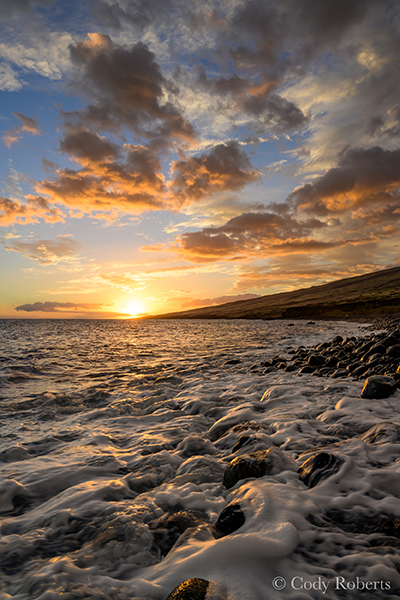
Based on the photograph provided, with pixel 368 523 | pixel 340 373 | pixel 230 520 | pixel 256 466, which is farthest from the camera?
pixel 340 373

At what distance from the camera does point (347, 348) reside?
1475 centimetres

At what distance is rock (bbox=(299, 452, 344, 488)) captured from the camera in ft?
12.2

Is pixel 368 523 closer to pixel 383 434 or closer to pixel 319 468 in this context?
pixel 319 468

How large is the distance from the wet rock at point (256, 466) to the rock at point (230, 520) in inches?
31.2

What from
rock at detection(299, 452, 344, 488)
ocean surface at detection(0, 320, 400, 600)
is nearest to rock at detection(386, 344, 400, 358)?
ocean surface at detection(0, 320, 400, 600)

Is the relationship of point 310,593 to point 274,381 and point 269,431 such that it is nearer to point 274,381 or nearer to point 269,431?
point 269,431

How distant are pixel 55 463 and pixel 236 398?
5121 millimetres

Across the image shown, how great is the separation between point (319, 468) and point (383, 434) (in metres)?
1.74

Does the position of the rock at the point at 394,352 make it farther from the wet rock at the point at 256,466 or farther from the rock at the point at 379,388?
the wet rock at the point at 256,466

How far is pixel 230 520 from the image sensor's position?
10.0 ft

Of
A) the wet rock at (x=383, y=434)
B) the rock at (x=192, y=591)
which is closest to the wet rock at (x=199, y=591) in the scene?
the rock at (x=192, y=591)

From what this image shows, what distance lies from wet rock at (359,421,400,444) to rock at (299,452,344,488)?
1180 mm

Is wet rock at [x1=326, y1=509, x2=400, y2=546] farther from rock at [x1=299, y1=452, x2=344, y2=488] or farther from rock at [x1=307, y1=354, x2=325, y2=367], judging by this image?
rock at [x1=307, y1=354, x2=325, y2=367]

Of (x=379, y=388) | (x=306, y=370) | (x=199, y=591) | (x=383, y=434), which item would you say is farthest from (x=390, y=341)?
(x=199, y=591)
